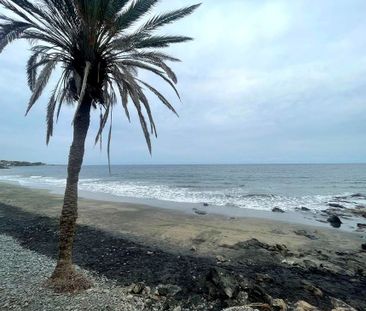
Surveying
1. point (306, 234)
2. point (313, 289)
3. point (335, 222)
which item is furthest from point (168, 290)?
point (335, 222)

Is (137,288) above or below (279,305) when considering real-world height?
above

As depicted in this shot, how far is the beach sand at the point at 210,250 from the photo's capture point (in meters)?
8.48

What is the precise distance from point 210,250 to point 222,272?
3.96 metres

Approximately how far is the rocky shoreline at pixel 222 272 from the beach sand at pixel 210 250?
29 mm

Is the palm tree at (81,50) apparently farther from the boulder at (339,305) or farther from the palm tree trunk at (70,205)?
the boulder at (339,305)

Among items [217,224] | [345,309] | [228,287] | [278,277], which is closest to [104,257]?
[228,287]

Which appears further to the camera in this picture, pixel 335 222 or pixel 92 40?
pixel 335 222

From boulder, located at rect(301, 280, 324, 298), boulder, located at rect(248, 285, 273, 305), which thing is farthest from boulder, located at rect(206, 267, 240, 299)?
boulder, located at rect(301, 280, 324, 298)

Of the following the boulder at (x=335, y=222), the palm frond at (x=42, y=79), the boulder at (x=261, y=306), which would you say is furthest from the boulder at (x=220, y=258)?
the boulder at (x=335, y=222)

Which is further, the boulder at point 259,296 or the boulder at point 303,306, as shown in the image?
the boulder at point 259,296

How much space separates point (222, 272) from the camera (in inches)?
311

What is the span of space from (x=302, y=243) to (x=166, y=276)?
7.62m

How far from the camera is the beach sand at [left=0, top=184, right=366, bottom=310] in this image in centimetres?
848

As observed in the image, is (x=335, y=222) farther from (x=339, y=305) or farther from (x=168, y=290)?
(x=168, y=290)
